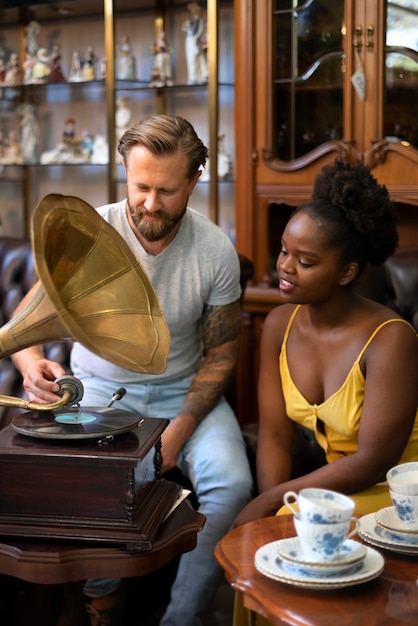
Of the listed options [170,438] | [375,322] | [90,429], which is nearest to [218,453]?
[170,438]

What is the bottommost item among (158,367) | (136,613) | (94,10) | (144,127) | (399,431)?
(136,613)

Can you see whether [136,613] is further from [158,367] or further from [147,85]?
[147,85]

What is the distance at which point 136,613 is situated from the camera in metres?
2.86

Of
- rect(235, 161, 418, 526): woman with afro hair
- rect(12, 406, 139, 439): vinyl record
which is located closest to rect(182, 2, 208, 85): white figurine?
rect(235, 161, 418, 526): woman with afro hair

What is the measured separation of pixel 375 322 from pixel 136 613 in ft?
4.11

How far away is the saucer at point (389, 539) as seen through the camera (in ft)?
5.32

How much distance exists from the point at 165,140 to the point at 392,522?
117 cm

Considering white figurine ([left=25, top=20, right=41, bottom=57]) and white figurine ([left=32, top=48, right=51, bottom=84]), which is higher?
white figurine ([left=25, top=20, right=41, bottom=57])

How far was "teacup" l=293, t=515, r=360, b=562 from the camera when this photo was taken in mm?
1436

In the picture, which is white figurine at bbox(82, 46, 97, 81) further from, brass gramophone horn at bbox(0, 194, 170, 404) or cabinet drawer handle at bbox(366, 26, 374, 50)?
brass gramophone horn at bbox(0, 194, 170, 404)

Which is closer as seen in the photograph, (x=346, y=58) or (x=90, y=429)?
(x=90, y=429)

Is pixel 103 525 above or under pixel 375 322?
under

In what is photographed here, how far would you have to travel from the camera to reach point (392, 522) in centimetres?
167

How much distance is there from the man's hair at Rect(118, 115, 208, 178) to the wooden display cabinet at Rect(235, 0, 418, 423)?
44.5 inches
